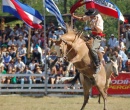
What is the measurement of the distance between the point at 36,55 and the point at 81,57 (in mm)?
8853

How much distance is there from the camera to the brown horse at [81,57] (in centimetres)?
1267

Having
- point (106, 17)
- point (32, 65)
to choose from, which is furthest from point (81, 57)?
point (106, 17)

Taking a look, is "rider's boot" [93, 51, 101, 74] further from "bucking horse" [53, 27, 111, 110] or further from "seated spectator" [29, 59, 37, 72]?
"seated spectator" [29, 59, 37, 72]

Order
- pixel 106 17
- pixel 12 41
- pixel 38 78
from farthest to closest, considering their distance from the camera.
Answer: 1. pixel 106 17
2. pixel 12 41
3. pixel 38 78

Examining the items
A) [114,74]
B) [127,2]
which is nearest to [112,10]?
[114,74]

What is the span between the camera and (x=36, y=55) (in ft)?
71.2

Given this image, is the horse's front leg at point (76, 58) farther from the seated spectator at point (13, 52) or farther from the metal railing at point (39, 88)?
the seated spectator at point (13, 52)

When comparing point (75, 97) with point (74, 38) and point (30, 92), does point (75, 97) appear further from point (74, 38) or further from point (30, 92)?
point (74, 38)

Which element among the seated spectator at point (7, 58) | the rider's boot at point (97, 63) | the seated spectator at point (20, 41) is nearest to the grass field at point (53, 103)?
the rider's boot at point (97, 63)

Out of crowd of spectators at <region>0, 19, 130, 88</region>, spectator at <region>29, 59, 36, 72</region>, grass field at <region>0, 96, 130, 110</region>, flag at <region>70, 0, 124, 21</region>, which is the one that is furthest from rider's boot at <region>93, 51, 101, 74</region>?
spectator at <region>29, 59, 36, 72</region>

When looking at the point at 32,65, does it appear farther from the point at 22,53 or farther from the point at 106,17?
the point at 106,17

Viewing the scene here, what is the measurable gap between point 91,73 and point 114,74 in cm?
432

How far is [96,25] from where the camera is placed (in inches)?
551

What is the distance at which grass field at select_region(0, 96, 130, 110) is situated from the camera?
1530 centimetres
